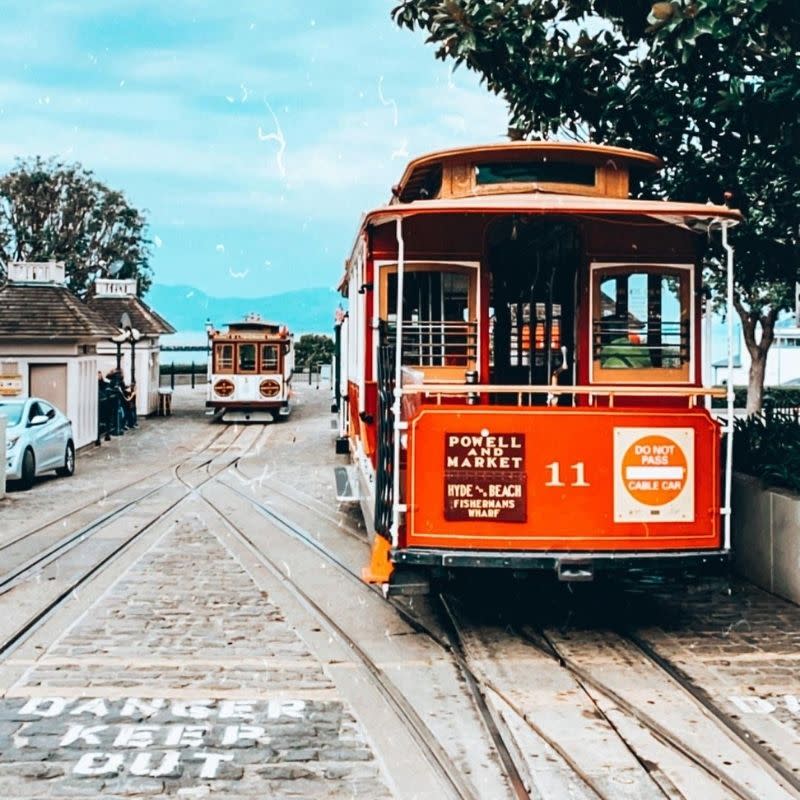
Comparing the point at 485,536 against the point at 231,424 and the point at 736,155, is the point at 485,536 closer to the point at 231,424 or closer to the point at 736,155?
the point at 736,155

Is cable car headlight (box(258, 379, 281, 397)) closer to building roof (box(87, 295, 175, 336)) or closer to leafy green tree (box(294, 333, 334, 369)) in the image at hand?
building roof (box(87, 295, 175, 336))

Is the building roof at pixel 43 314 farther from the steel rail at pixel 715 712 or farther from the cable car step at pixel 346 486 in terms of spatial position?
the steel rail at pixel 715 712

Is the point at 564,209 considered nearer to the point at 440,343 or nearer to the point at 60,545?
the point at 440,343

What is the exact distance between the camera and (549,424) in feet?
25.4

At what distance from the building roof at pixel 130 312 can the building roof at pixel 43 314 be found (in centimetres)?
841

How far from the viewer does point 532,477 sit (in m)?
7.73

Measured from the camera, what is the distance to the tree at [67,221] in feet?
156

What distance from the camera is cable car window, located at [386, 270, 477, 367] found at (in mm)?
9297

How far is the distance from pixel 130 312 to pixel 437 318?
2970 cm

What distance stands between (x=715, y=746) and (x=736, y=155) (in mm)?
7928

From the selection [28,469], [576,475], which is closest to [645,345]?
[576,475]

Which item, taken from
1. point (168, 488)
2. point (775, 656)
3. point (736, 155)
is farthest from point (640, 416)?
point (168, 488)

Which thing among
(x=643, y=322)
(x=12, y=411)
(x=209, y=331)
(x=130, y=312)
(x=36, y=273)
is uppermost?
(x=36, y=273)

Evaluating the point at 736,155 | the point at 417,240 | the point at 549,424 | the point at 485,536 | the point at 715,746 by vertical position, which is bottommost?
the point at 715,746
